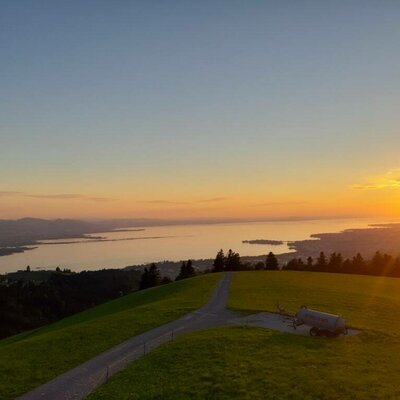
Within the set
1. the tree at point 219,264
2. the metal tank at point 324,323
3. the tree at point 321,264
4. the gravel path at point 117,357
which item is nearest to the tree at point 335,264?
the tree at point 321,264

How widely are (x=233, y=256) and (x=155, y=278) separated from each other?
837 inches

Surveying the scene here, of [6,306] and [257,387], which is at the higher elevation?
[257,387]

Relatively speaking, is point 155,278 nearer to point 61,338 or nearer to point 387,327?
point 61,338

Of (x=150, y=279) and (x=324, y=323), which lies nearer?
(x=324, y=323)

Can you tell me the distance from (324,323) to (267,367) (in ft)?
34.9

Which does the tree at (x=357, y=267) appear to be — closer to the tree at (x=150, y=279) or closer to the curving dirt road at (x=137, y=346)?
the tree at (x=150, y=279)

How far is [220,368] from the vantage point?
87.0 ft

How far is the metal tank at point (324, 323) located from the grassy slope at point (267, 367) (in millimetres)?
1117

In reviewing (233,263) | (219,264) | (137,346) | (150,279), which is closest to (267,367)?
(137,346)

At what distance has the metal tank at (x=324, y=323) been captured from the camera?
34.9 meters

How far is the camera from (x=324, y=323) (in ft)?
115

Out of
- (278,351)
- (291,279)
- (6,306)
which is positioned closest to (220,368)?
(278,351)

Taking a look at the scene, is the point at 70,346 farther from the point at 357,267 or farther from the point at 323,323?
the point at 357,267

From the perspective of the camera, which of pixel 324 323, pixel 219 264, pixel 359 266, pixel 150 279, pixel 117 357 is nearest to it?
pixel 117 357
